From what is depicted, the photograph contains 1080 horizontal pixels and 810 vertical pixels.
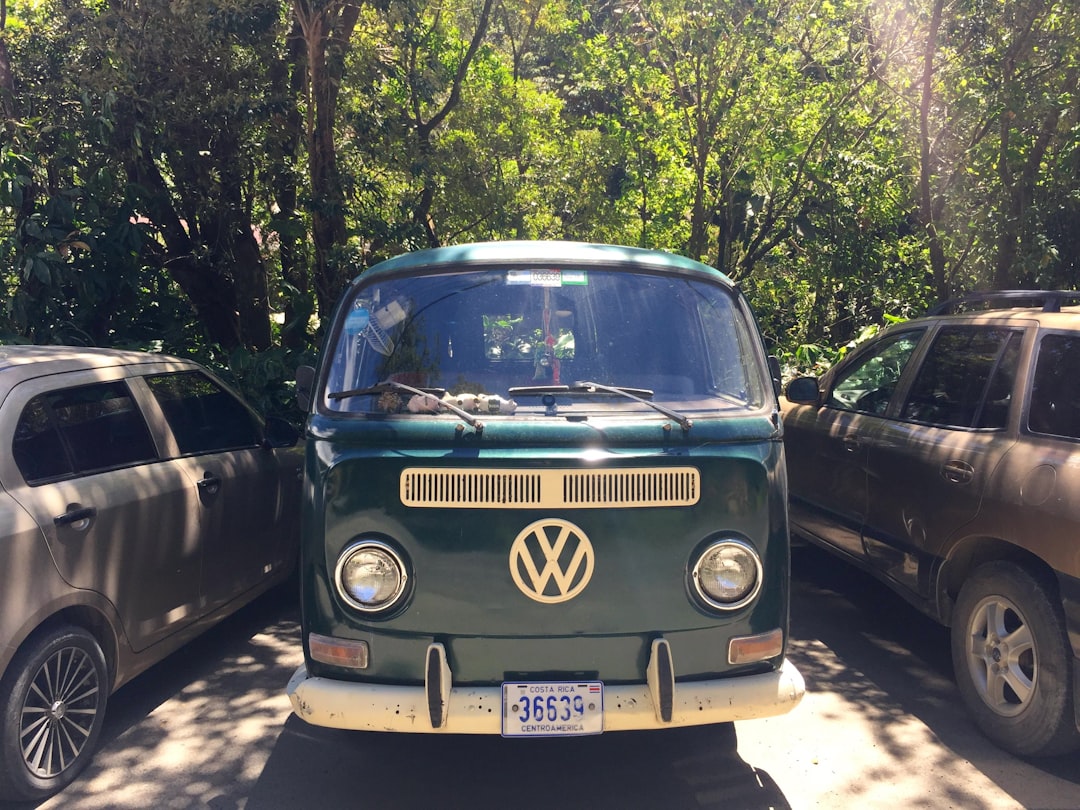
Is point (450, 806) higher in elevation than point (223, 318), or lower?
lower

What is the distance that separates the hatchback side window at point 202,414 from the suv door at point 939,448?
3.68 meters

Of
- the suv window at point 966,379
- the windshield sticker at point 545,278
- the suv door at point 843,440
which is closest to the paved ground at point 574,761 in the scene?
the suv door at point 843,440

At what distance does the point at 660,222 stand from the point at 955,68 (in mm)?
4808

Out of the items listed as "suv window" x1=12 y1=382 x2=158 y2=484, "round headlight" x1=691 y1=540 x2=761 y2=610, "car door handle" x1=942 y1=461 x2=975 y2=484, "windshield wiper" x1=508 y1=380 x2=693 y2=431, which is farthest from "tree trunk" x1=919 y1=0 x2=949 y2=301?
"suv window" x1=12 y1=382 x2=158 y2=484

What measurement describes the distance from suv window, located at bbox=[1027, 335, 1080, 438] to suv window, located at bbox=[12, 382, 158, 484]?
4186mm

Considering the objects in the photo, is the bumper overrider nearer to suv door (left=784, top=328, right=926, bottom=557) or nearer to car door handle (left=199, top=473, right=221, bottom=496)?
car door handle (left=199, top=473, right=221, bottom=496)

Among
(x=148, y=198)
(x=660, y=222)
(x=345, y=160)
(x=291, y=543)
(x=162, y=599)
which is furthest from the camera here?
(x=660, y=222)

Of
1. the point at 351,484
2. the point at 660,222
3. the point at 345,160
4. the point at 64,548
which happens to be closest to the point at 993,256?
the point at 660,222

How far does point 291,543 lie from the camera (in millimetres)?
5867

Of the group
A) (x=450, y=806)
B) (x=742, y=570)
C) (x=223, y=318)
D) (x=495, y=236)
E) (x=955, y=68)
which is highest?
(x=955, y=68)

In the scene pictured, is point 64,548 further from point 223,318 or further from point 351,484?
point 223,318

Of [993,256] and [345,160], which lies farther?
[345,160]

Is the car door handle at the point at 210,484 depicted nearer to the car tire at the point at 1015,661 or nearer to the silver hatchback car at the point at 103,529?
the silver hatchback car at the point at 103,529

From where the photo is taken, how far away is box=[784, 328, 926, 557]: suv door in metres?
5.46
